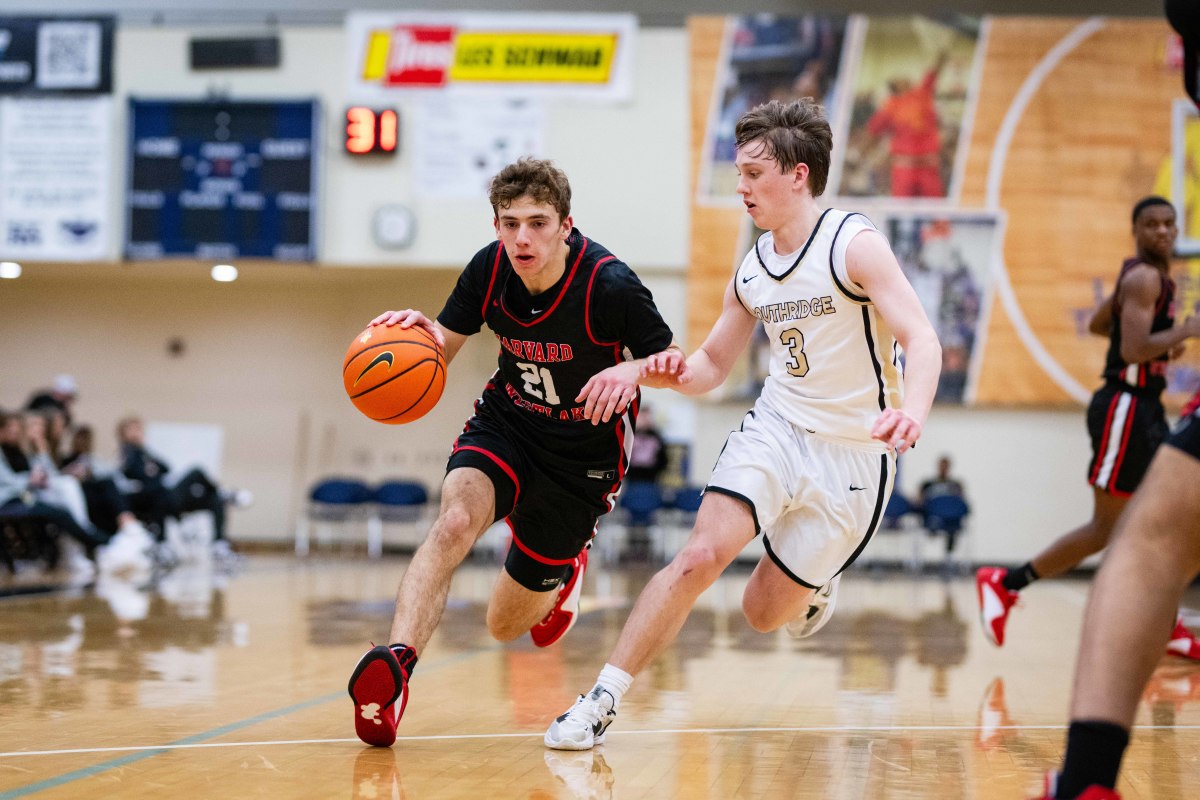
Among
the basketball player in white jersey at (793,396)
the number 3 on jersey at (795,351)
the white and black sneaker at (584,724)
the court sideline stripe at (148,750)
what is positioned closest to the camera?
the court sideline stripe at (148,750)

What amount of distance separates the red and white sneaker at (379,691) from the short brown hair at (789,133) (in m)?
1.81

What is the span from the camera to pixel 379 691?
137 inches

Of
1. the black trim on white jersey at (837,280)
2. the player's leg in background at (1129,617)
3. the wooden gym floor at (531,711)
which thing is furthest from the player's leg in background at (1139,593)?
the black trim on white jersey at (837,280)

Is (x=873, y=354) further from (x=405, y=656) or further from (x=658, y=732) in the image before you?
(x=405, y=656)

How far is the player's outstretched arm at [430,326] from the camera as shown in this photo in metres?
4.17

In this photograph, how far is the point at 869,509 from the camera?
397 cm

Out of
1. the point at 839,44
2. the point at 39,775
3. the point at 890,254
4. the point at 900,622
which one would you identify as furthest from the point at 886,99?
the point at 39,775

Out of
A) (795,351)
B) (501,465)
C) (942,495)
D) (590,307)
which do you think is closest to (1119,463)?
(795,351)

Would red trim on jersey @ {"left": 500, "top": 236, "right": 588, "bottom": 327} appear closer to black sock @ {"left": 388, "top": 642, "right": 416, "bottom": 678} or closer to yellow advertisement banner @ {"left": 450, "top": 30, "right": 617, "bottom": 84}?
black sock @ {"left": 388, "top": 642, "right": 416, "bottom": 678}

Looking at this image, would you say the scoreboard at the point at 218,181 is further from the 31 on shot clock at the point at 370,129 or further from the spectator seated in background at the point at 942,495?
the spectator seated in background at the point at 942,495

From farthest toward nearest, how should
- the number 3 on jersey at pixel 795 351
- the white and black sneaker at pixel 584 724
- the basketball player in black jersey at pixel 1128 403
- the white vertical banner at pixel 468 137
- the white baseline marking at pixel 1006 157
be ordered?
1. the white vertical banner at pixel 468 137
2. the white baseline marking at pixel 1006 157
3. the basketball player in black jersey at pixel 1128 403
4. the number 3 on jersey at pixel 795 351
5. the white and black sneaker at pixel 584 724

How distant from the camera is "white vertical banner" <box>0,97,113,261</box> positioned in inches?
547

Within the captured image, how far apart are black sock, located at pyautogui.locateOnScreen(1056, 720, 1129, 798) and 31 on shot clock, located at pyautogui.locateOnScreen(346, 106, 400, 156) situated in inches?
494

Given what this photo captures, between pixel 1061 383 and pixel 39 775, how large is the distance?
12131 mm
